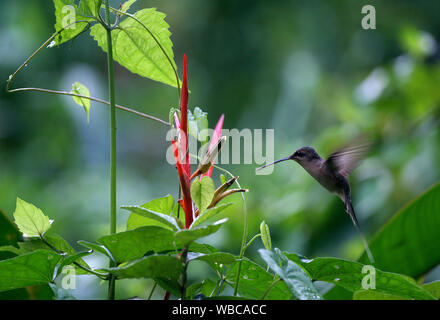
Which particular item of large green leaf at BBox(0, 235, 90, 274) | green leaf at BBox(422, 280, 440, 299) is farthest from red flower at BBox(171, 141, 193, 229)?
green leaf at BBox(422, 280, 440, 299)

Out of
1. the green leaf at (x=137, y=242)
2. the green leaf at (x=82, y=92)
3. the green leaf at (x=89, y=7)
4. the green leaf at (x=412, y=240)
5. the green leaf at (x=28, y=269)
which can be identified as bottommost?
the green leaf at (x=412, y=240)

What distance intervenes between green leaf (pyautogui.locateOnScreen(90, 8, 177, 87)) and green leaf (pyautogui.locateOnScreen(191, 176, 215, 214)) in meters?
0.16

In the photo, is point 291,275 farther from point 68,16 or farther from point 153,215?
point 68,16

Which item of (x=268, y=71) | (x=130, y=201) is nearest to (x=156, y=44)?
(x=130, y=201)

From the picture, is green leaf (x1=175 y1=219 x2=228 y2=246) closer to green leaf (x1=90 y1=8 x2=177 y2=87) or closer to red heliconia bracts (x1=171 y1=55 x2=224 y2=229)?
red heliconia bracts (x1=171 y1=55 x2=224 y2=229)

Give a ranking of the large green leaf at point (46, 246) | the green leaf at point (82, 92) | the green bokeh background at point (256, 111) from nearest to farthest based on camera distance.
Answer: the large green leaf at point (46, 246), the green leaf at point (82, 92), the green bokeh background at point (256, 111)

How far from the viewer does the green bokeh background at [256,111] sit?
1466mm

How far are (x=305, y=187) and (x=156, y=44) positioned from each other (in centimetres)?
106

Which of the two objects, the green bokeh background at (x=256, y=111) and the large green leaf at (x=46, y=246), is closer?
the large green leaf at (x=46, y=246)

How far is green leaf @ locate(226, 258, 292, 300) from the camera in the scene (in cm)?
45

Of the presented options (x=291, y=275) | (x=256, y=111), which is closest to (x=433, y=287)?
(x=291, y=275)

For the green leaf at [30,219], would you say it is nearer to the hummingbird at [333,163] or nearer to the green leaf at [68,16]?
the green leaf at [68,16]

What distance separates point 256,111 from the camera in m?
3.23

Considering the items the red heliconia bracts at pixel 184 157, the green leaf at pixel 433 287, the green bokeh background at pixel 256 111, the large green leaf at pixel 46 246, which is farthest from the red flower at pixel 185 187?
the green bokeh background at pixel 256 111
